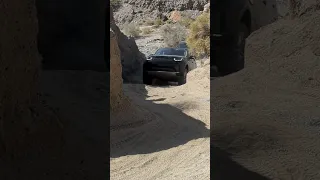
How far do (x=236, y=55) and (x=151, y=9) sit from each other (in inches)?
1449

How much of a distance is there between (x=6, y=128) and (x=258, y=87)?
183 cm

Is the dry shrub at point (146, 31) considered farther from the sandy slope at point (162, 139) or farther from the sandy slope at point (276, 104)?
the sandy slope at point (276, 104)

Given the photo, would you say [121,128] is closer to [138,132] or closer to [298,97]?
[138,132]

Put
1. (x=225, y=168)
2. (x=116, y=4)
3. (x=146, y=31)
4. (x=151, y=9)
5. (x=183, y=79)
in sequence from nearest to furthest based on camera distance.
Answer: (x=225, y=168)
(x=183, y=79)
(x=146, y=31)
(x=151, y=9)
(x=116, y=4)

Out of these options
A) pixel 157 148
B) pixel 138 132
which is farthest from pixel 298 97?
pixel 138 132

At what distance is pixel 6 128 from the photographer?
10.8ft

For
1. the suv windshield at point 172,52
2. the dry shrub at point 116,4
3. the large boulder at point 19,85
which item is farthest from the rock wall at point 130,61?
the dry shrub at point 116,4

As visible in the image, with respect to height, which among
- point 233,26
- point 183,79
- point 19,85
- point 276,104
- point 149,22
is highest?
point 149,22

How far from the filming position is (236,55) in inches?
146

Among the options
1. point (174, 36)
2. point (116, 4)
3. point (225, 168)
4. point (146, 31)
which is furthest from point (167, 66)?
→ point (116, 4)

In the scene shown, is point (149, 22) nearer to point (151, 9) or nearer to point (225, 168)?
point (151, 9)

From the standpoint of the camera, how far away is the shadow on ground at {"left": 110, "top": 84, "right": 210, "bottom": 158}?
27.2ft

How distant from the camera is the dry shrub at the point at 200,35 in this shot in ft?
62.6

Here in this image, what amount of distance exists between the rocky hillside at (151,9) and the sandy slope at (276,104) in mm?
35203
